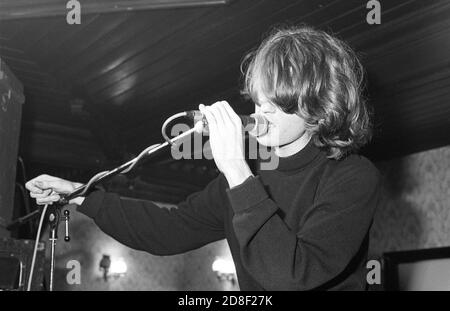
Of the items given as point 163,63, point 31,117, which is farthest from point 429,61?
point 31,117

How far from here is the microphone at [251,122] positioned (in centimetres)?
106

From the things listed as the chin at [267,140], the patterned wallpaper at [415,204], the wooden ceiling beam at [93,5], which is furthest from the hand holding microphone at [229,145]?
the patterned wallpaper at [415,204]

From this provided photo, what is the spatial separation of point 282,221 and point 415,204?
4.45m

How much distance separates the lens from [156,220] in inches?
54.2

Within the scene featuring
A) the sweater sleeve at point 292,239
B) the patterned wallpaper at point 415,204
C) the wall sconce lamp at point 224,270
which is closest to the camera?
the sweater sleeve at point 292,239

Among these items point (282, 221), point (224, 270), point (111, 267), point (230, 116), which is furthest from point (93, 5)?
point (224, 270)

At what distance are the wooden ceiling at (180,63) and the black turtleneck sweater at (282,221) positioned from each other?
125cm

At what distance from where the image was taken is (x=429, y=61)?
3.22 m

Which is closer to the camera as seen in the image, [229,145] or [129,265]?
[229,145]

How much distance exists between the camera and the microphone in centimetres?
106

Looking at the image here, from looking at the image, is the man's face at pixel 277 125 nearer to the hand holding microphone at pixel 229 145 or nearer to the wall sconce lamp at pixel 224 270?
the hand holding microphone at pixel 229 145

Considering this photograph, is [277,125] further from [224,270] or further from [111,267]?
[224,270]

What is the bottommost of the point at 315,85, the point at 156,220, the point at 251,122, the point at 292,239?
the point at 292,239

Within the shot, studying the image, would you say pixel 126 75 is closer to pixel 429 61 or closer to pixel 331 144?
pixel 429 61
